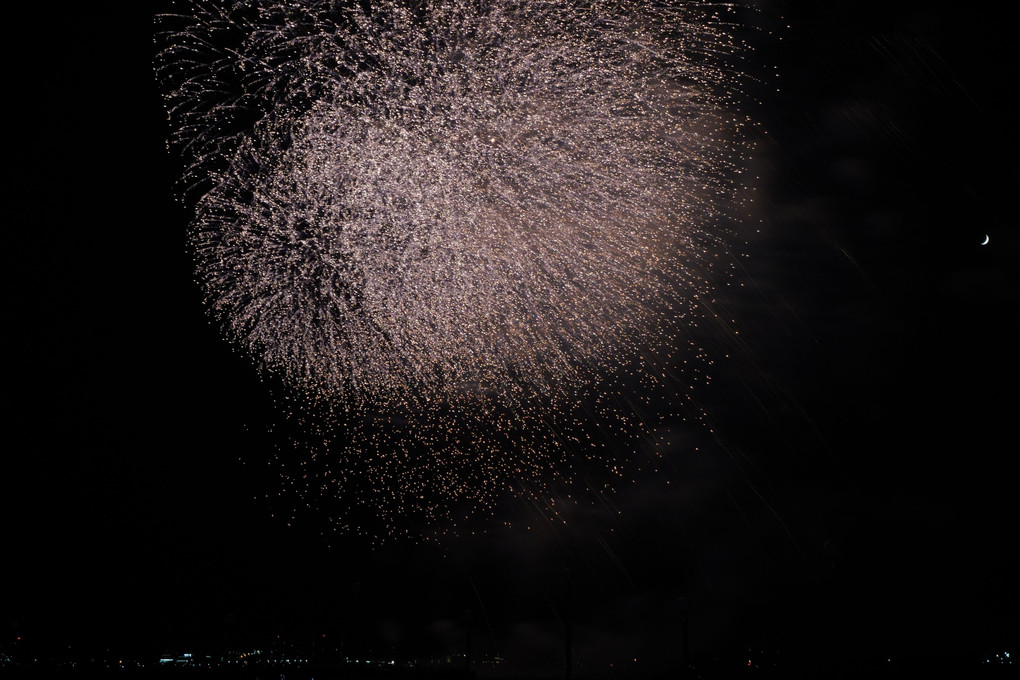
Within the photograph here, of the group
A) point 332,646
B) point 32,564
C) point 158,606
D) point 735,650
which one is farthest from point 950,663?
point 735,650

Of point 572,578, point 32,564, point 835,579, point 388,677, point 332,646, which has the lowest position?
point 332,646

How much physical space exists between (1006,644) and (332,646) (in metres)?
51.9

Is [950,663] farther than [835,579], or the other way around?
[950,663]

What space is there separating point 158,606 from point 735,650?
70.2 meters

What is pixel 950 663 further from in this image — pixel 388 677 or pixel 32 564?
pixel 32 564

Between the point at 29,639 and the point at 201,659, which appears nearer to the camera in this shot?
the point at 29,639

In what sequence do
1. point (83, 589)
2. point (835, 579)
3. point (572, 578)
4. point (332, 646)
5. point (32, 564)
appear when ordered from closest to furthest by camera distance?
1. point (835, 579)
2. point (572, 578)
3. point (32, 564)
4. point (83, 589)
5. point (332, 646)

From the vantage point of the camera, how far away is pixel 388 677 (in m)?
28.0

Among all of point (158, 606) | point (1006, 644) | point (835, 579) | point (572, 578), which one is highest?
point (835, 579)

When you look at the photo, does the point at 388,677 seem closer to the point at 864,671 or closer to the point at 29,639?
the point at 864,671

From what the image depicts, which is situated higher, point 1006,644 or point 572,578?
point 572,578

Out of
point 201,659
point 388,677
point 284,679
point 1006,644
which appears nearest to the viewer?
point 284,679

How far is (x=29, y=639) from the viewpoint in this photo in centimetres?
3825

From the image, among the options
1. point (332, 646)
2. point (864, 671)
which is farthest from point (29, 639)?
point (864, 671)
